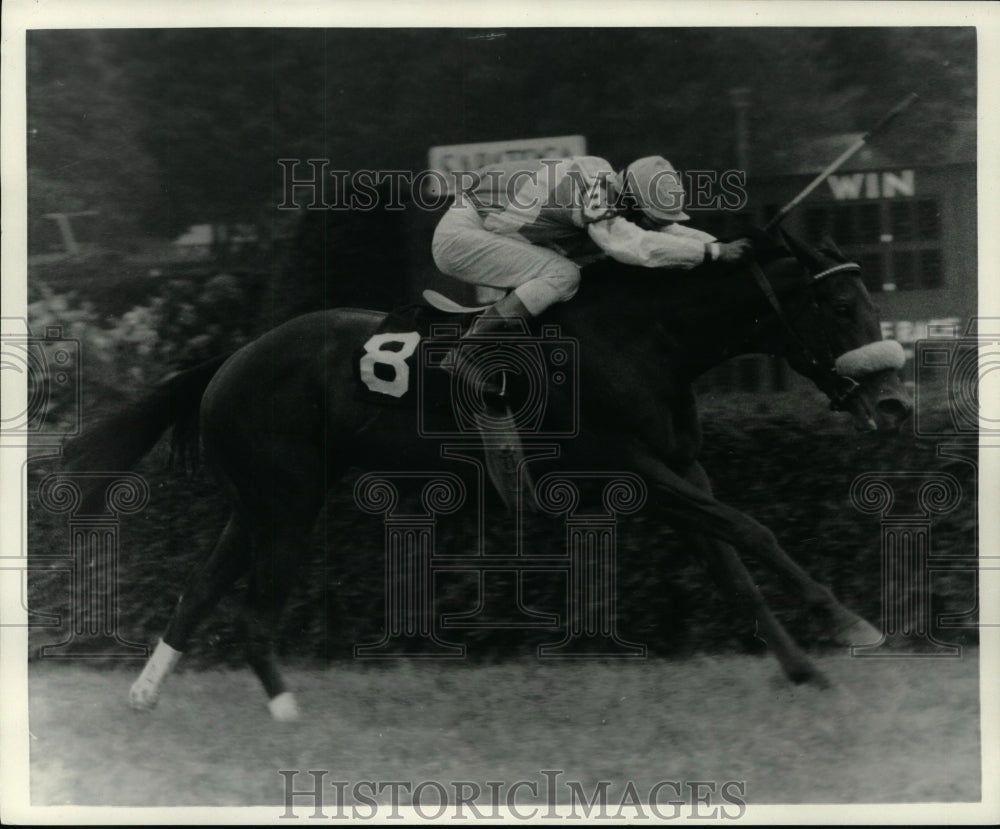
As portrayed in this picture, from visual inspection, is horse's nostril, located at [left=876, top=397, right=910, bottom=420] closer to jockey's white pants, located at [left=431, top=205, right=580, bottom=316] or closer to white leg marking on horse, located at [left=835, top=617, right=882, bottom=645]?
white leg marking on horse, located at [left=835, top=617, right=882, bottom=645]

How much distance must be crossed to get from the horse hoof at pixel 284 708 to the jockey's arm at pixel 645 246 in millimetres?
2272

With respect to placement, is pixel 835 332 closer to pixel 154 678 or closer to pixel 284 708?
pixel 284 708

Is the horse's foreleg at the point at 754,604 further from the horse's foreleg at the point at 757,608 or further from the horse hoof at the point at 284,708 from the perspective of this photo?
the horse hoof at the point at 284,708

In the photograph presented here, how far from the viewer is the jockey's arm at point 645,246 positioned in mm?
4473

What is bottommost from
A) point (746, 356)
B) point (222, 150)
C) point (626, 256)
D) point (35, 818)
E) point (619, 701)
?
point (35, 818)

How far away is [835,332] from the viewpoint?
4461mm

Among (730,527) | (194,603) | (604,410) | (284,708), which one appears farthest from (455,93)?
(284,708)

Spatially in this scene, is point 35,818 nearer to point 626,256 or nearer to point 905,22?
point 626,256

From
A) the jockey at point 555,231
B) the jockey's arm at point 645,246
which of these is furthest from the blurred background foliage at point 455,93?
the jockey's arm at point 645,246

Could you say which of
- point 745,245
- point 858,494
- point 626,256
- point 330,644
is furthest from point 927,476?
point 330,644

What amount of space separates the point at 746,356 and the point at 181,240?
240 centimetres

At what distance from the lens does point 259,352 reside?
473 centimetres

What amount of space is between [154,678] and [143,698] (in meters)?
0.09

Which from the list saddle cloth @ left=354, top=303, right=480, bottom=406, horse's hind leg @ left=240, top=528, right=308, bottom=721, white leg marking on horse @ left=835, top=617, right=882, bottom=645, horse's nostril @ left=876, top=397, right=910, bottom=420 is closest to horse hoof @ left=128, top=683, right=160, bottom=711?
horse's hind leg @ left=240, top=528, right=308, bottom=721
